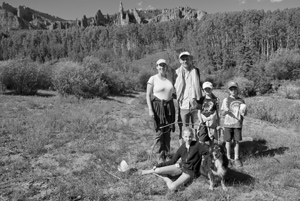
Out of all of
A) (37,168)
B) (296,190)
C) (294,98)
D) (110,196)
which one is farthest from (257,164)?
(294,98)

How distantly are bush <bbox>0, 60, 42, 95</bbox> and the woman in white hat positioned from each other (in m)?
12.3

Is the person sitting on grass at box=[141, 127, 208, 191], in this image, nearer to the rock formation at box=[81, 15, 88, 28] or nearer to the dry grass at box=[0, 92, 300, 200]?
the dry grass at box=[0, 92, 300, 200]

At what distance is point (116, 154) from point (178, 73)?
2.30 meters

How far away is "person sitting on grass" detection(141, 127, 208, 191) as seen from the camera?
3.73m

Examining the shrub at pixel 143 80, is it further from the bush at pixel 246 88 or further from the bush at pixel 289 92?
the bush at pixel 289 92

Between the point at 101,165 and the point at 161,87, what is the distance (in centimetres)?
199

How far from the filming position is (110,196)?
11.6ft

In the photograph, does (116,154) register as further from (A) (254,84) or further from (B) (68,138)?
(A) (254,84)

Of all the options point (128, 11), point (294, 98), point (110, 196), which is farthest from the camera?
point (128, 11)

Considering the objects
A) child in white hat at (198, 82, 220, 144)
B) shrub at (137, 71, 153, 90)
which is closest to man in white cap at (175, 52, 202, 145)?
child in white hat at (198, 82, 220, 144)

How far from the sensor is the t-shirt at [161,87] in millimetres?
4352

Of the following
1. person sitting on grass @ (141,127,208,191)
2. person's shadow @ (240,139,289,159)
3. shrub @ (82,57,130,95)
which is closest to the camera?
person sitting on grass @ (141,127,208,191)

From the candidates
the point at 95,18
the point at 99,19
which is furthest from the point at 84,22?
the point at 99,19

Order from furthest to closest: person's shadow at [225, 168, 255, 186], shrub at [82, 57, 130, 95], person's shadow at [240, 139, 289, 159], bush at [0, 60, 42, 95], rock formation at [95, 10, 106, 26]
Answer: rock formation at [95, 10, 106, 26]
shrub at [82, 57, 130, 95]
bush at [0, 60, 42, 95]
person's shadow at [240, 139, 289, 159]
person's shadow at [225, 168, 255, 186]
